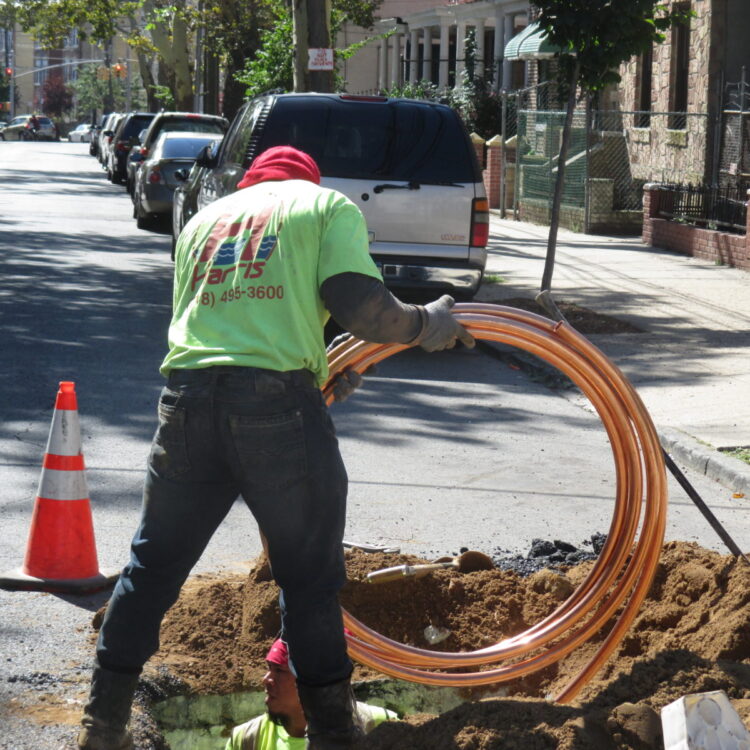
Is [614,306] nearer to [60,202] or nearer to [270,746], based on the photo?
[270,746]

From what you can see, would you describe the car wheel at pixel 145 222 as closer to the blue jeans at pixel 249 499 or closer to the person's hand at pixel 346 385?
the person's hand at pixel 346 385

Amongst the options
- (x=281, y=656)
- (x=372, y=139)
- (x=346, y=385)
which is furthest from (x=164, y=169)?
(x=281, y=656)

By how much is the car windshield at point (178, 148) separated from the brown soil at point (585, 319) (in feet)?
30.6

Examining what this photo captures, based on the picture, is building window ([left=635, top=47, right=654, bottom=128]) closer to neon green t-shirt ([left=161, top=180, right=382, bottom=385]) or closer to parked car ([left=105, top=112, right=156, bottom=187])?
parked car ([left=105, top=112, right=156, bottom=187])

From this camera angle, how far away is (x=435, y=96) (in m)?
36.2

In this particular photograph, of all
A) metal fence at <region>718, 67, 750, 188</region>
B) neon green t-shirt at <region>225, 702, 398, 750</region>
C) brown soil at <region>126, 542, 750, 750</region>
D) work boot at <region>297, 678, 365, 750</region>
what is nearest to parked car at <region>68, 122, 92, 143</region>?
metal fence at <region>718, 67, 750, 188</region>

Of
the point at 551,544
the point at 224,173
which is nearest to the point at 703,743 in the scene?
the point at 551,544

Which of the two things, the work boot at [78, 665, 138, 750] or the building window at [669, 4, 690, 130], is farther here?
the building window at [669, 4, 690, 130]

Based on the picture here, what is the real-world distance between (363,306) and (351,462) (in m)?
3.97

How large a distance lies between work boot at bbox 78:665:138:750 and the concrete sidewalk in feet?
14.3

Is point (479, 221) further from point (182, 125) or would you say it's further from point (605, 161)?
point (182, 125)

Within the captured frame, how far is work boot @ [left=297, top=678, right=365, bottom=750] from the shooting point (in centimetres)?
356

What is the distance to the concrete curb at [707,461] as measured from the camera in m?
7.11

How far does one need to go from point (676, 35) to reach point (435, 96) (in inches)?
530
